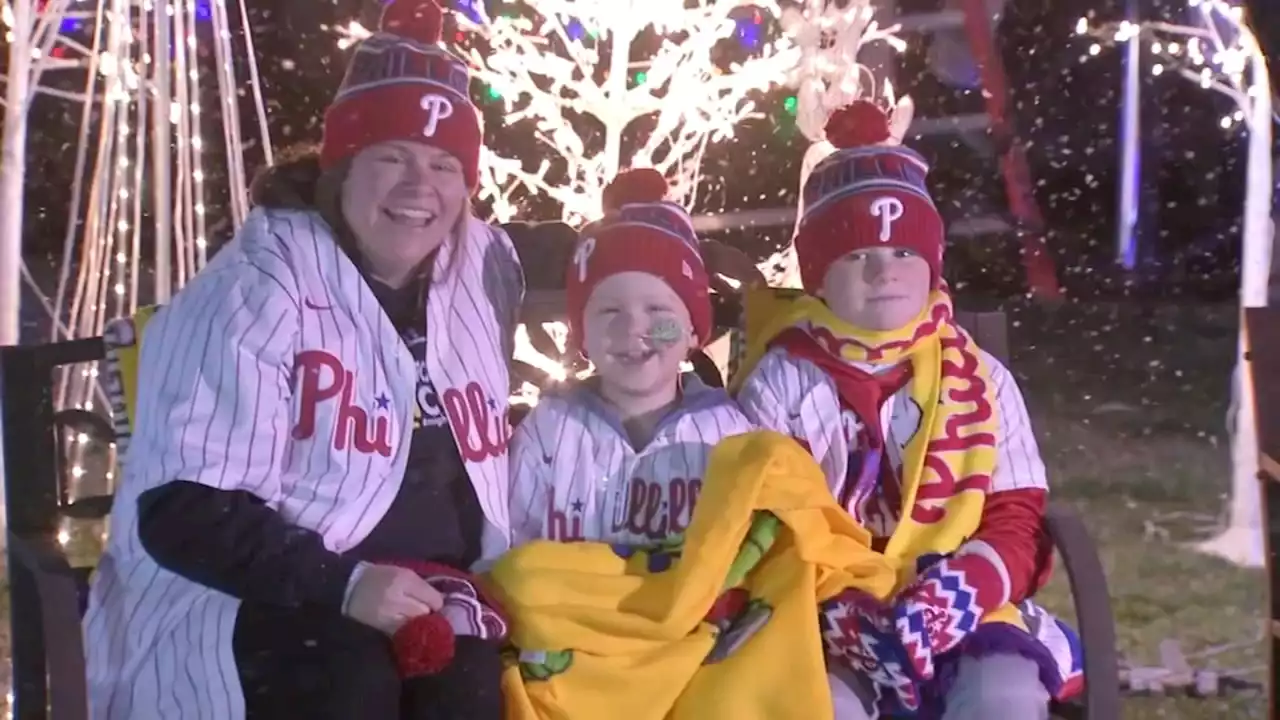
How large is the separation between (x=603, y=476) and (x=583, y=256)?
0.30 meters

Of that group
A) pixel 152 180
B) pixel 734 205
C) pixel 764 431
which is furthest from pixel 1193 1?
pixel 152 180

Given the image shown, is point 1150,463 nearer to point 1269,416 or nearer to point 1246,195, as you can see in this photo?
point 1246,195

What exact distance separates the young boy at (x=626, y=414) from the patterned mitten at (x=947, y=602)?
31 centimetres

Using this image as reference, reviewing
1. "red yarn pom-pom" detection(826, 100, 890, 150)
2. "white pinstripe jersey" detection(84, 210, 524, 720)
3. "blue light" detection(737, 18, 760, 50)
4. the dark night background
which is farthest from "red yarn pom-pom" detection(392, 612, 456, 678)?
"blue light" detection(737, 18, 760, 50)

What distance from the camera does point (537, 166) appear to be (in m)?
2.85

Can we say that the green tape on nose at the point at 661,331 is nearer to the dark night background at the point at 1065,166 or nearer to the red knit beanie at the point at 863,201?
the red knit beanie at the point at 863,201

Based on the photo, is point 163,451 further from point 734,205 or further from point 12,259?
point 734,205

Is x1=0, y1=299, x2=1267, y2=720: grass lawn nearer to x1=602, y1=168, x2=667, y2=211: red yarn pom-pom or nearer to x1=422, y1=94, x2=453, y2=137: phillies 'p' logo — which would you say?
x1=602, y1=168, x2=667, y2=211: red yarn pom-pom

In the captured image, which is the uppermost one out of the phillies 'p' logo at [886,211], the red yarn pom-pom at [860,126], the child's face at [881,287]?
the red yarn pom-pom at [860,126]

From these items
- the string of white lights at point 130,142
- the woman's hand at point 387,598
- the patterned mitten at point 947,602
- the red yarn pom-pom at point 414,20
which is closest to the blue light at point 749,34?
the string of white lights at point 130,142

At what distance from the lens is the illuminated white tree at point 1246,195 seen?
2801 mm

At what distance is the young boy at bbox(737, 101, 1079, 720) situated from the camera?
1514 mm

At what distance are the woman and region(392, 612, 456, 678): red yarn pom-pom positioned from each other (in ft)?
0.07

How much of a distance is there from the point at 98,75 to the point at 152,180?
Answer: 243 millimetres
